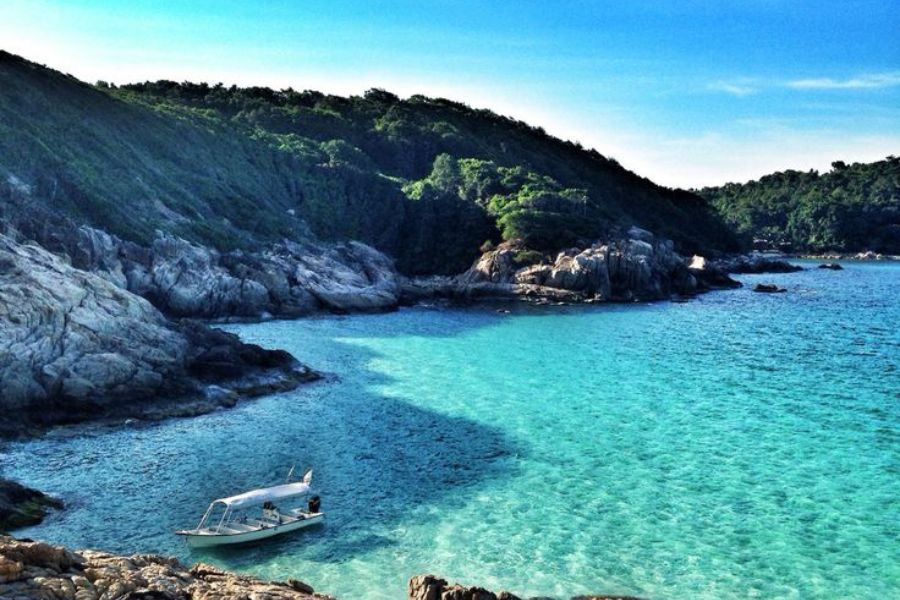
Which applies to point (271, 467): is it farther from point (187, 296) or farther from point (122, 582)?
point (187, 296)

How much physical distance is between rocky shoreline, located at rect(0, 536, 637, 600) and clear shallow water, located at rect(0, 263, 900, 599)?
15.5ft

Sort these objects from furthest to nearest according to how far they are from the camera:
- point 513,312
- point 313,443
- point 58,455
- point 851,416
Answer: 1. point 513,312
2. point 851,416
3. point 313,443
4. point 58,455

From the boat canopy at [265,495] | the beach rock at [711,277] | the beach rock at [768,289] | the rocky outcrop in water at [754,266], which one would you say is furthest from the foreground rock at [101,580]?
the rocky outcrop in water at [754,266]

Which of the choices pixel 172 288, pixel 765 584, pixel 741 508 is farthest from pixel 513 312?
pixel 765 584

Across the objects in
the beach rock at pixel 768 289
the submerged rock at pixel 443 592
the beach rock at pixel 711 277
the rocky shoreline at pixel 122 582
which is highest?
the beach rock at pixel 711 277

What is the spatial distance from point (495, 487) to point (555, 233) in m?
74.3

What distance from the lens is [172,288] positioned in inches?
2480

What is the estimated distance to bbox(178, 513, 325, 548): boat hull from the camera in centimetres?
2161

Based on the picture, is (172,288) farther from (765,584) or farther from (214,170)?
(765,584)

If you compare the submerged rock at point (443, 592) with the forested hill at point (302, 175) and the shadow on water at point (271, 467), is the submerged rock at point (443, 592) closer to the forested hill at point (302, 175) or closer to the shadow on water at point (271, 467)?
the shadow on water at point (271, 467)

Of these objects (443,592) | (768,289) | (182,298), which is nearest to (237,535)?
(443,592)

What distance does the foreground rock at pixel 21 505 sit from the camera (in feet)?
73.4

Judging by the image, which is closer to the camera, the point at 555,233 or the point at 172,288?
the point at 172,288

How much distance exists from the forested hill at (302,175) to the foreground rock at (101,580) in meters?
47.1
